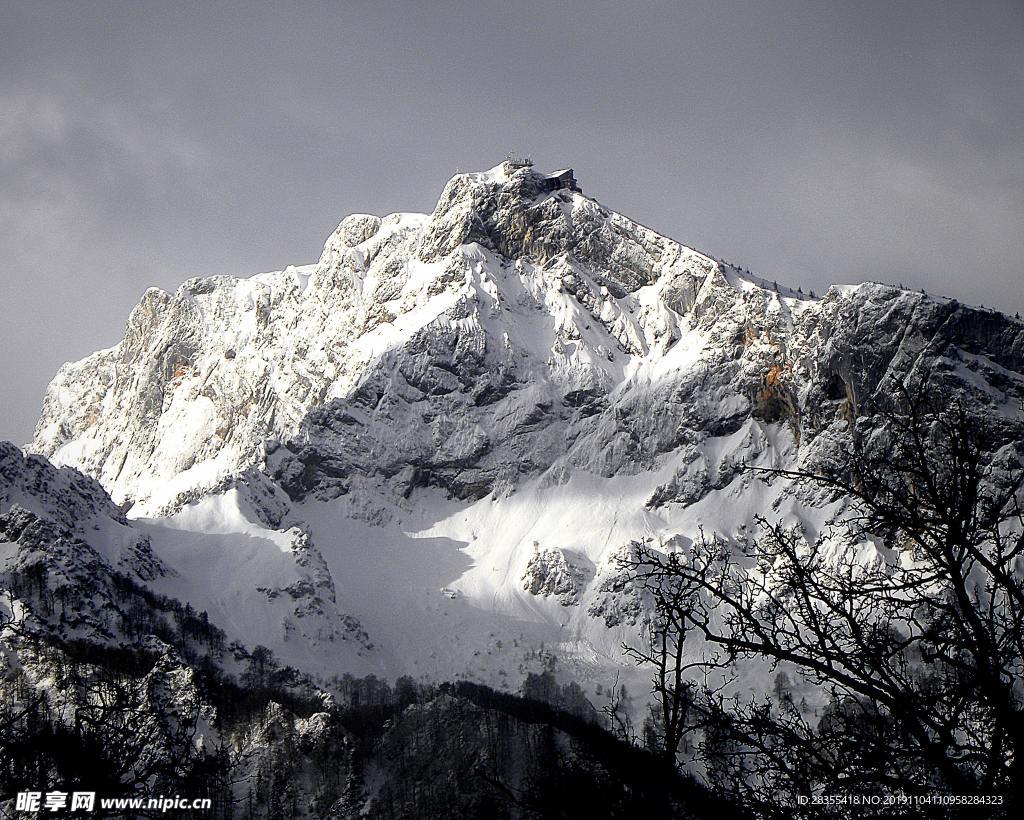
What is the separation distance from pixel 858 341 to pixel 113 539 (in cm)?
14160

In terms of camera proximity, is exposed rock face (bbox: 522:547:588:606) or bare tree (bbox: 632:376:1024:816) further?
exposed rock face (bbox: 522:547:588:606)

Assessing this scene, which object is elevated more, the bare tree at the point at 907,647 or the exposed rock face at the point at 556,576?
the exposed rock face at the point at 556,576

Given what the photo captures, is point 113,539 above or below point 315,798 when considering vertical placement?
above

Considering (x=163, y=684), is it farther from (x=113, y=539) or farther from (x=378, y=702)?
(x=113, y=539)

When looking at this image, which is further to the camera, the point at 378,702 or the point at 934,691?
the point at 378,702

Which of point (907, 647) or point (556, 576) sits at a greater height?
point (556, 576)

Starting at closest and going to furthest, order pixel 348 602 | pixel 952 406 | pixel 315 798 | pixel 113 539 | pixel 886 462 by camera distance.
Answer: pixel 952 406 → pixel 886 462 → pixel 315 798 → pixel 113 539 → pixel 348 602

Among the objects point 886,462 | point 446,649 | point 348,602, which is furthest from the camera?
point 348,602

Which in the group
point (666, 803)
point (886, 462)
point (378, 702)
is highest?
point (378, 702)

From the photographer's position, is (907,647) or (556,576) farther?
→ (556,576)

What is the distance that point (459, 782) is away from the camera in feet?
282

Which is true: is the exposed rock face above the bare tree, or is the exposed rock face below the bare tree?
above

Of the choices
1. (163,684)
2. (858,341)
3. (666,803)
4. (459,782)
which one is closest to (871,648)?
(666,803)

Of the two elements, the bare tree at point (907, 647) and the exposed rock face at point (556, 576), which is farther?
the exposed rock face at point (556, 576)
